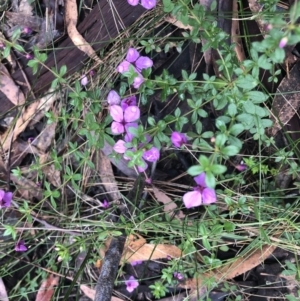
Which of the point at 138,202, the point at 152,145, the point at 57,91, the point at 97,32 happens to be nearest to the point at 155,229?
the point at 138,202

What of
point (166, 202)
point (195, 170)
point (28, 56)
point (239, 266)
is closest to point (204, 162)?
point (195, 170)

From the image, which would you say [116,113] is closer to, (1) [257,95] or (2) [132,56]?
(2) [132,56]

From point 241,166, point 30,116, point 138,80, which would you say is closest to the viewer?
point 138,80

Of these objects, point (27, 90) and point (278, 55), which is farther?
point (27, 90)

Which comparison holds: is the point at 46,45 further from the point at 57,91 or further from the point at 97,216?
the point at 97,216

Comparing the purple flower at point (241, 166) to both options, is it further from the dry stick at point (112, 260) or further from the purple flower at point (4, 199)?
the purple flower at point (4, 199)
